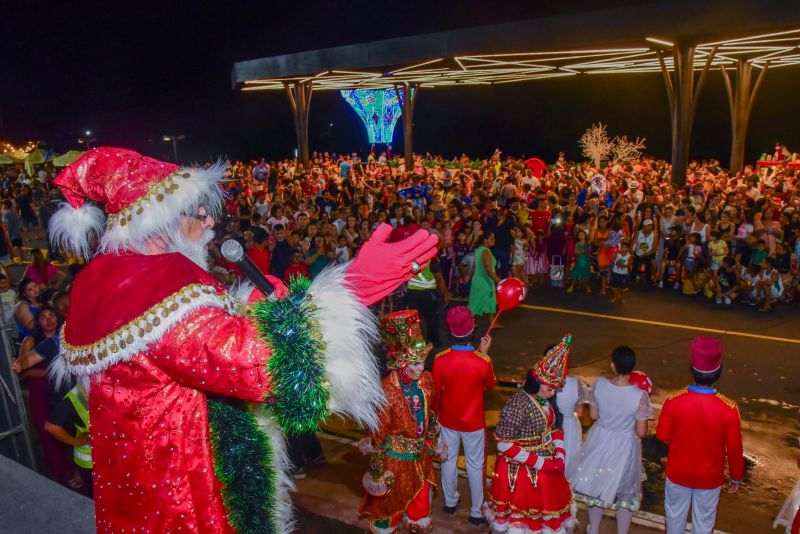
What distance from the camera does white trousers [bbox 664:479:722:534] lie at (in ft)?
13.5

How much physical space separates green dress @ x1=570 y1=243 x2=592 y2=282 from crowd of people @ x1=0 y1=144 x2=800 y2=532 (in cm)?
2

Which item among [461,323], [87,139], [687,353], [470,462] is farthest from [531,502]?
[87,139]

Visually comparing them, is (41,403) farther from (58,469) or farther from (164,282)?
(164,282)

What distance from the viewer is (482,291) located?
359 inches

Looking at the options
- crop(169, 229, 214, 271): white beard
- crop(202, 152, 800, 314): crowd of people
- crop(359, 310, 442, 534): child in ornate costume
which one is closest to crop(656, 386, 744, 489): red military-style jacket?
crop(359, 310, 442, 534): child in ornate costume

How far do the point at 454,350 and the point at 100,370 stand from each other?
3.32 meters

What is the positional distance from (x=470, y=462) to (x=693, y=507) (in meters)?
1.60

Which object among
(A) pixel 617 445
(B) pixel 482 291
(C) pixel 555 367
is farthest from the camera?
(B) pixel 482 291

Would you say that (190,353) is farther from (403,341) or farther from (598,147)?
(598,147)

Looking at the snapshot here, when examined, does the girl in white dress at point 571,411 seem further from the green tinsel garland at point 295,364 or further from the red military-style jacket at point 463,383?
the green tinsel garland at point 295,364

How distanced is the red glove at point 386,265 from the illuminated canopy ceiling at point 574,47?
1325 cm

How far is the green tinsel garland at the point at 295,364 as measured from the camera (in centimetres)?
159

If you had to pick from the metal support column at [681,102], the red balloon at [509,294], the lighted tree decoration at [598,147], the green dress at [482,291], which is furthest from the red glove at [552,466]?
the lighted tree decoration at [598,147]

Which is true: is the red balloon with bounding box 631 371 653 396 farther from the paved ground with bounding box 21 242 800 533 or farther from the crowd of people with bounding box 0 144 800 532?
the paved ground with bounding box 21 242 800 533
